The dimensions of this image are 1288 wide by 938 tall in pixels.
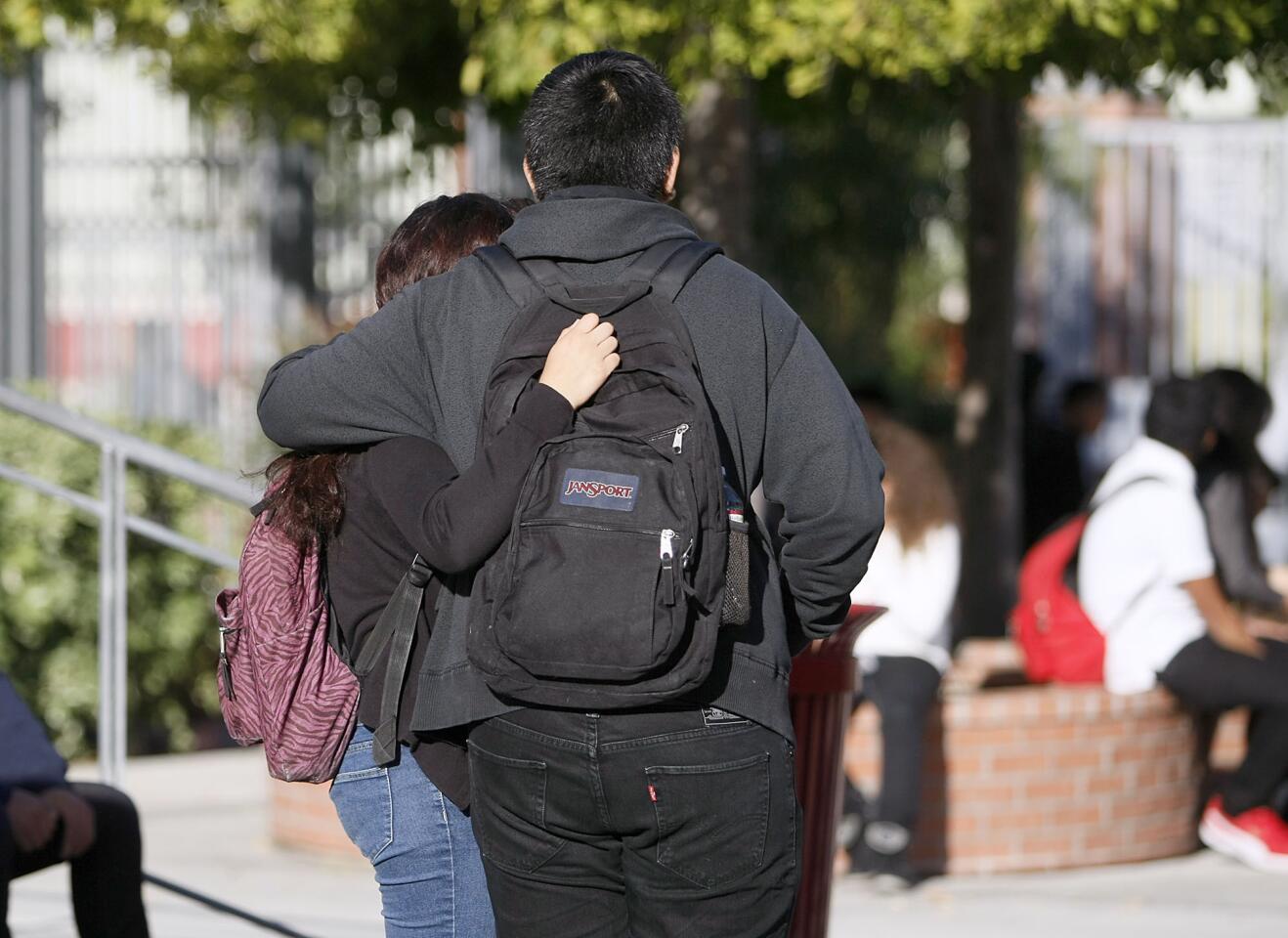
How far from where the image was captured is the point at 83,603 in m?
8.02

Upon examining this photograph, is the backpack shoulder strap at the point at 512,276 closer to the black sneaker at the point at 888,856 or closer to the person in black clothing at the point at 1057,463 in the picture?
the black sneaker at the point at 888,856

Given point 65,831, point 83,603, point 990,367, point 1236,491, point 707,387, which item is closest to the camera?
point 707,387

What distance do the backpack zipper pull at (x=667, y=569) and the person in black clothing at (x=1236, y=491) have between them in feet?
14.9

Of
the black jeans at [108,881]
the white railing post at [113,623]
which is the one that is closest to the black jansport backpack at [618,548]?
the black jeans at [108,881]

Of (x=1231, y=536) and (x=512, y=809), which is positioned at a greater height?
(x=1231, y=536)

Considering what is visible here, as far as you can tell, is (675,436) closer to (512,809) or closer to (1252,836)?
(512,809)

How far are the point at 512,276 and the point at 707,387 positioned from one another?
302 millimetres

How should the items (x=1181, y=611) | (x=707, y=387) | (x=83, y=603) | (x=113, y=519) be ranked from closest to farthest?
(x=707, y=387), (x=113, y=519), (x=1181, y=611), (x=83, y=603)

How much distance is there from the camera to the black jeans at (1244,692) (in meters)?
6.27

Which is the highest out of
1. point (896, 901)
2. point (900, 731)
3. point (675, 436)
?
point (675, 436)

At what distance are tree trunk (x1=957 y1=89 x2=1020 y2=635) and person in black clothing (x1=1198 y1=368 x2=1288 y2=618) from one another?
1.59 m

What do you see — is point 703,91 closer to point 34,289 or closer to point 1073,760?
point 1073,760

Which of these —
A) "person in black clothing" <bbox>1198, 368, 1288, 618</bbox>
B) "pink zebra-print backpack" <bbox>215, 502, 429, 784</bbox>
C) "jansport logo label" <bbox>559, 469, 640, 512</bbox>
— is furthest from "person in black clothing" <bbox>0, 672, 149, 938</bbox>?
"person in black clothing" <bbox>1198, 368, 1288, 618</bbox>

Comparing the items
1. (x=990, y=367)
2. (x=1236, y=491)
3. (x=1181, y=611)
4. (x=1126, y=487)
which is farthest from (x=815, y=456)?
(x=990, y=367)
